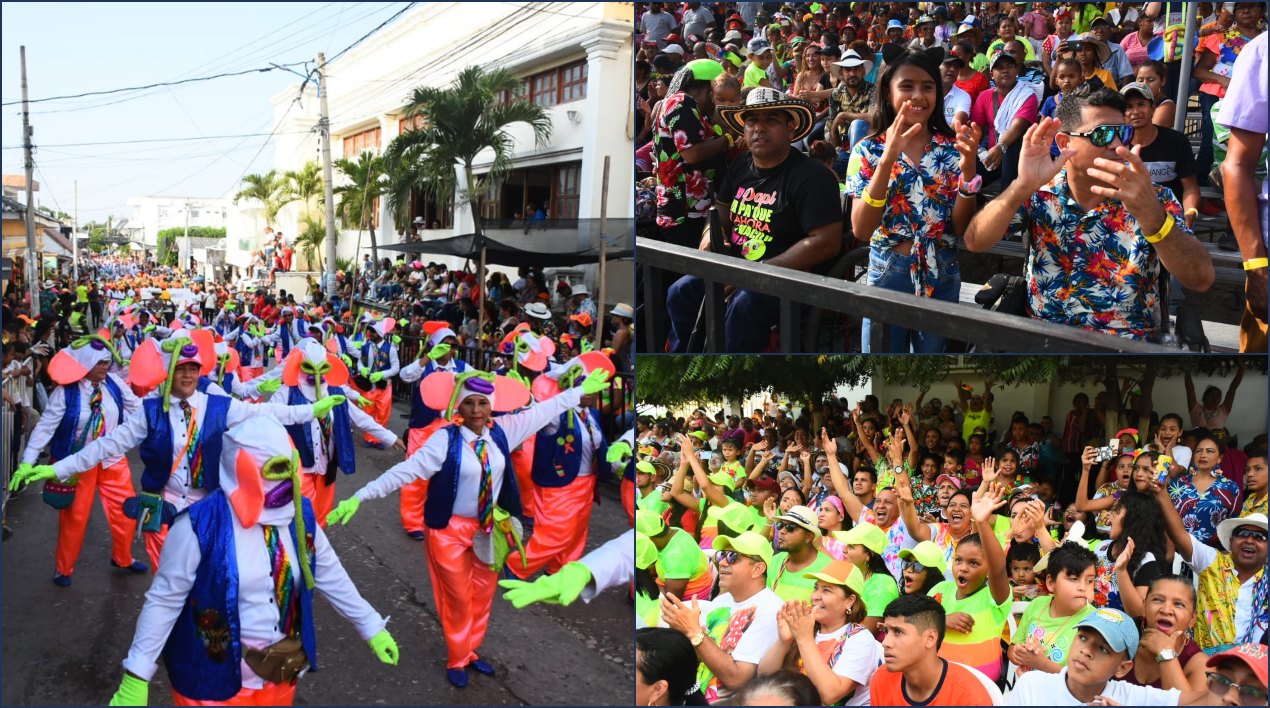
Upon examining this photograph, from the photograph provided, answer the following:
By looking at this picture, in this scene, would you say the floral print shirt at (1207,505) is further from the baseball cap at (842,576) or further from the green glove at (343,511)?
the green glove at (343,511)

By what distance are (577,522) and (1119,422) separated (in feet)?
10.7

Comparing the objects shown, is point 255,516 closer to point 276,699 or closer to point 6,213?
point 276,699

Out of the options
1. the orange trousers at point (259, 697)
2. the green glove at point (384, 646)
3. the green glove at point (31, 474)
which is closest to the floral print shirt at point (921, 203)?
the green glove at point (384, 646)

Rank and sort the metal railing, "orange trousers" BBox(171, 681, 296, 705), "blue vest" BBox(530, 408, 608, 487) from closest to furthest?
the metal railing, "orange trousers" BBox(171, 681, 296, 705), "blue vest" BBox(530, 408, 608, 487)

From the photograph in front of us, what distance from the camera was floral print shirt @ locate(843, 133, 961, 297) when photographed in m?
3.52

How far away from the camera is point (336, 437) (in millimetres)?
6855

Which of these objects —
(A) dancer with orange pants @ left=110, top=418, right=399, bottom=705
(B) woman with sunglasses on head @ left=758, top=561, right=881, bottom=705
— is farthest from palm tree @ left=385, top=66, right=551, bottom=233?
(A) dancer with orange pants @ left=110, top=418, right=399, bottom=705

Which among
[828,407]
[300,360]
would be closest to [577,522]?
[828,407]

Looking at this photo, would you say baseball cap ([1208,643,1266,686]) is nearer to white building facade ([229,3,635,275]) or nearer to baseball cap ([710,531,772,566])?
baseball cap ([710,531,772,566])

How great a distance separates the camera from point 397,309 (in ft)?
59.6

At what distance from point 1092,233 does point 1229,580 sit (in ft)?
5.90

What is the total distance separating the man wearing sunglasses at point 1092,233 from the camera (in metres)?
3.00

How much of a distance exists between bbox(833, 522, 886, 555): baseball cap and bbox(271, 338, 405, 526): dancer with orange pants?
2989mm

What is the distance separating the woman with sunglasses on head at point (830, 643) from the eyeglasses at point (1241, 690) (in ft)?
4.11
